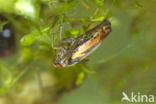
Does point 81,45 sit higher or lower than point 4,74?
higher

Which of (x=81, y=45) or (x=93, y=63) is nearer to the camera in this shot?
(x=81, y=45)

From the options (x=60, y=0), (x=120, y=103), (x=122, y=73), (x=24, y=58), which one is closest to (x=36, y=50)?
(x=24, y=58)

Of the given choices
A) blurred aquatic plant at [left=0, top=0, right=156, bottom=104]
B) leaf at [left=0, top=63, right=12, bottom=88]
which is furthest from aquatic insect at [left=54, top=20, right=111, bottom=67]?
leaf at [left=0, top=63, right=12, bottom=88]

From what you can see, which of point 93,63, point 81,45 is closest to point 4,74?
point 93,63

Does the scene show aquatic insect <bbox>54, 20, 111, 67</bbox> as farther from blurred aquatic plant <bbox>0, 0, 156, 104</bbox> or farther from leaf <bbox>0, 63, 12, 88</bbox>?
leaf <bbox>0, 63, 12, 88</bbox>

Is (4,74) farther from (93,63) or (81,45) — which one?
(81,45)

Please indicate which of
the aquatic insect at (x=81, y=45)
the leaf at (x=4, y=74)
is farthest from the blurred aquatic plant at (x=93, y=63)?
the aquatic insect at (x=81, y=45)

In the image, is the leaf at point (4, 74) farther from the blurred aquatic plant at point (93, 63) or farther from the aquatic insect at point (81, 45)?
the aquatic insect at point (81, 45)

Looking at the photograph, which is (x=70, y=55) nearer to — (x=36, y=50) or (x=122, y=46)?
(x=36, y=50)
